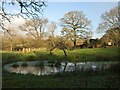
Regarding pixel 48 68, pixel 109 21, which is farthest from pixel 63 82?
pixel 109 21

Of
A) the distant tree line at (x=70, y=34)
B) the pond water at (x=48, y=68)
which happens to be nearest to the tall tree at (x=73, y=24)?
the distant tree line at (x=70, y=34)

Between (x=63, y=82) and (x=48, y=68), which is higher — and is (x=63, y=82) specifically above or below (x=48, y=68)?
above

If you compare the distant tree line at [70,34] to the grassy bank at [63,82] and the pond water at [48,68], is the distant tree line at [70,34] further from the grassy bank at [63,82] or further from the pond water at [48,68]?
the grassy bank at [63,82]

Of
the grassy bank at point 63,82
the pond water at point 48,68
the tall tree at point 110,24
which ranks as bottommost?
the pond water at point 48,68

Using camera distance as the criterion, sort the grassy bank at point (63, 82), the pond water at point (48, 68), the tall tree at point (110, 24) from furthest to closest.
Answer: the tall tree at point (110, 24) → the pond water at point (48, 68) → the grassy bank at point (63, 82)

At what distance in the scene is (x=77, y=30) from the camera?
60.5 metres

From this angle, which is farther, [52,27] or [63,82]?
[52,27]

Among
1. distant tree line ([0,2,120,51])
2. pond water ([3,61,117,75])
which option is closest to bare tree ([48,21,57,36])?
distant tree line ([0,2,120,51])

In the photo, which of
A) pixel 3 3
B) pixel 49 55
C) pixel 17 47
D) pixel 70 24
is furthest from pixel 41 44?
pixel 3 3

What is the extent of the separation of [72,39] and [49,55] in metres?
18.5

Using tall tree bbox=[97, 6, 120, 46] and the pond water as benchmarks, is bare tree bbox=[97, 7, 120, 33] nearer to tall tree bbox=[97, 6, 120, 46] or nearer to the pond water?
tall tree bbox=[97, 6, 120, 46]

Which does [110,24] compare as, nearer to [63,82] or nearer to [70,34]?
[70,34]

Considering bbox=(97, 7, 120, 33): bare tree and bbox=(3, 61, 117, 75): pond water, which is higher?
bbox=(97, 7, 120, 33): bare tree

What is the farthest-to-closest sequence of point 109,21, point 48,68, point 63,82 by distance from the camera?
point 109,21, point 48,68, point 63,82
